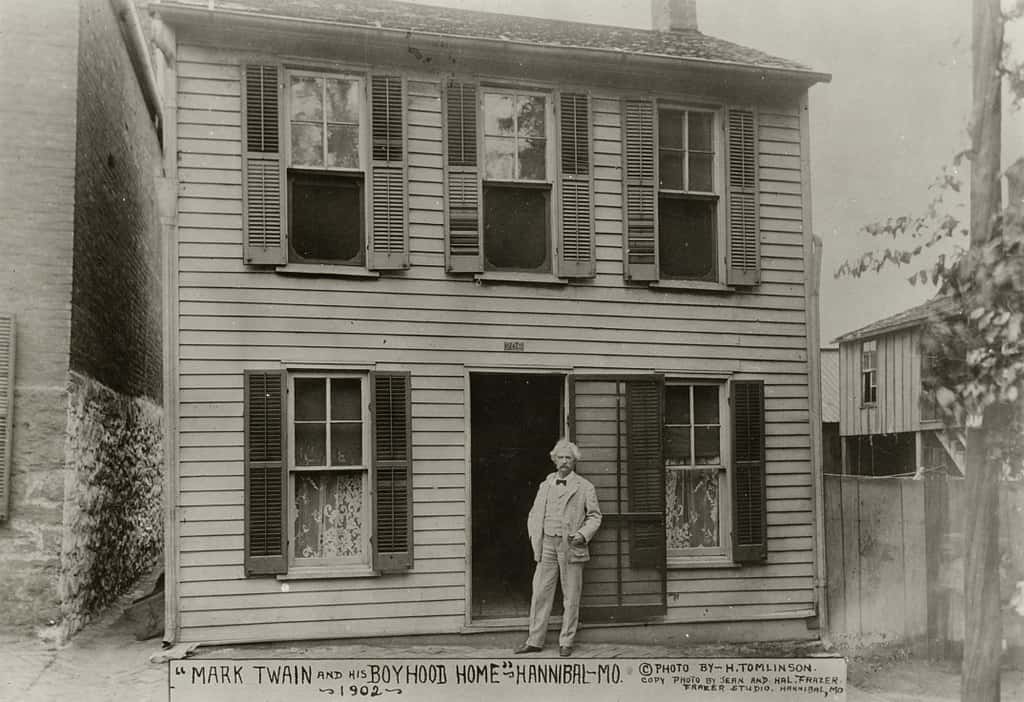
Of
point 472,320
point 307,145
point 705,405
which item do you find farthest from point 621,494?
point 307,145

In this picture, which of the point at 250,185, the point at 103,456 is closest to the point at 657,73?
the point at 250,185

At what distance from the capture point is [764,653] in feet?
28.3

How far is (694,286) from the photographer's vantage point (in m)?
9.27

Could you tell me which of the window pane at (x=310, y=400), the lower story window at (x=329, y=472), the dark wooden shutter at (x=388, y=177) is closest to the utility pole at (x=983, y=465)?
the dark wooden shutter at (x=388, y=177)

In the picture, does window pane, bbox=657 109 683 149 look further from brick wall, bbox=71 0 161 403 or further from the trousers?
brick wall, bbox=71 0 161 403

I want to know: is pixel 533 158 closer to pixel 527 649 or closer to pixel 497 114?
pixel 497 114

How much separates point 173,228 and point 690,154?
4994 millimetres

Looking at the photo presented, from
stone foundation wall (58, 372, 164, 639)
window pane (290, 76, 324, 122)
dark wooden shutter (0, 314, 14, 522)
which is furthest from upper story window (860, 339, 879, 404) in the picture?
dark wooden shutter (0, 314, 14, 522)

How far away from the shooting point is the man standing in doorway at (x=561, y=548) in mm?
8219

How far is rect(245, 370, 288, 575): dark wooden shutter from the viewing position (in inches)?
320

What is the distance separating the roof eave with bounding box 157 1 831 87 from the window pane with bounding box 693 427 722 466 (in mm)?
3562

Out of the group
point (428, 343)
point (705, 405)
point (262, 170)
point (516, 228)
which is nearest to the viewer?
point (262, 170)

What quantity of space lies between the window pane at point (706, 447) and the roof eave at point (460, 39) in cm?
356

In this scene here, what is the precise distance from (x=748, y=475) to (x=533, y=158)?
12.3 ft
